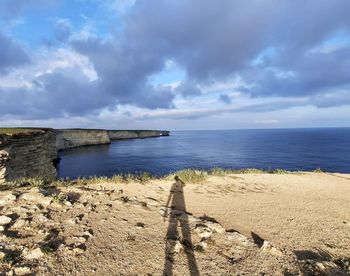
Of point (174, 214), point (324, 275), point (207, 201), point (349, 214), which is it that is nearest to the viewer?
point (324, 275)

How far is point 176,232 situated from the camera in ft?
27.2

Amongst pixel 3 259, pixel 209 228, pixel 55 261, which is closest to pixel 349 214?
pixel 209 228

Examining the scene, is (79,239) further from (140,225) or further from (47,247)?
(140,225)

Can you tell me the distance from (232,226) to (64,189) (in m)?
8.17

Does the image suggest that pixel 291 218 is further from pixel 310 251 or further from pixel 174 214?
pixel 174 214

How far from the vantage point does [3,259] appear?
18.9 feet

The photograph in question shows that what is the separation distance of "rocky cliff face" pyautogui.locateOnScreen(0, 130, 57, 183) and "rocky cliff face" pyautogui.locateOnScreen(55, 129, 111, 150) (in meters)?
56.1

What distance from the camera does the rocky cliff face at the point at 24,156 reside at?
2197 cm

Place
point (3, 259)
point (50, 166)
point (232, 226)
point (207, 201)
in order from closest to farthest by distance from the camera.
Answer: point (3, 259)
point (232, 226)
point (207, 201)
point (50, 166)

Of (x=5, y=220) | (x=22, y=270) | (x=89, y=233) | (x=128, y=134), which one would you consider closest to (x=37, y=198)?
(x=5, y=220)

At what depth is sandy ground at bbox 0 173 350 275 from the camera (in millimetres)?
6230

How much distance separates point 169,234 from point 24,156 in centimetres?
2329

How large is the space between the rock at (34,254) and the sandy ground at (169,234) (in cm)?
2

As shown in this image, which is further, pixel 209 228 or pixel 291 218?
pixel 291 218
